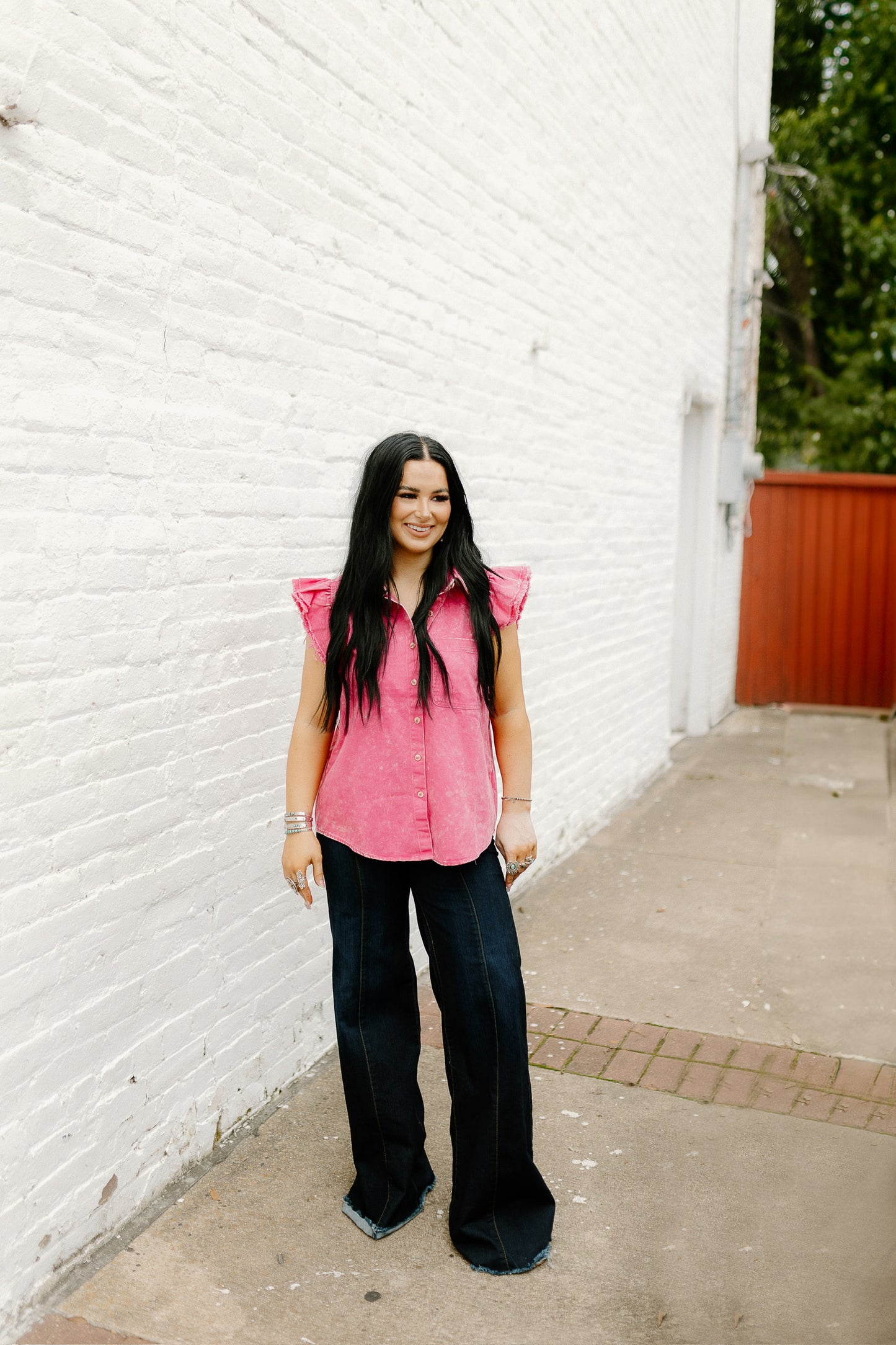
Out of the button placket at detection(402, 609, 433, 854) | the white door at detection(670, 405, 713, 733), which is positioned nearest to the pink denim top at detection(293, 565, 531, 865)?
the button placket at detection(402, 609, 433, 854)

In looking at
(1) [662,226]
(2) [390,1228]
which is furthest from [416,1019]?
(1) [662,226]

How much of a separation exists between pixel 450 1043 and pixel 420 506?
Answer: 3.92ft

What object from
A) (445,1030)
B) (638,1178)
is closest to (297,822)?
(445,1030)

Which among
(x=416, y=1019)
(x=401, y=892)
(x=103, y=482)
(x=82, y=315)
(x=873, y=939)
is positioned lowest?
(x=873, y=939)

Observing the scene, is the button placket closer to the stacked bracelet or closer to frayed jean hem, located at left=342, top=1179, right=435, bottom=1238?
the stacked bracelet

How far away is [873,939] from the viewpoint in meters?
4.93

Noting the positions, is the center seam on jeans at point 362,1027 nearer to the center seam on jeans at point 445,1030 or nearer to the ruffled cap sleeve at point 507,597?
the center seam on jeans at point 445,1030

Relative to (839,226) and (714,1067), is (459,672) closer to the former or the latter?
(714,1067)

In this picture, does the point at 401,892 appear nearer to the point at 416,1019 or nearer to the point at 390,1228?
the point at 416,1019

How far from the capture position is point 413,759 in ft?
8.66

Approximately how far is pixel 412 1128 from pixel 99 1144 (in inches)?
27.9

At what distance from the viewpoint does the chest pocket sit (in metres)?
2.65

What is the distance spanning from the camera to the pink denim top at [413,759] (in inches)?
103

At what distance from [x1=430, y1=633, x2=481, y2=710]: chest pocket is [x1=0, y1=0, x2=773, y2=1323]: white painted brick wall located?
0.67 meters
